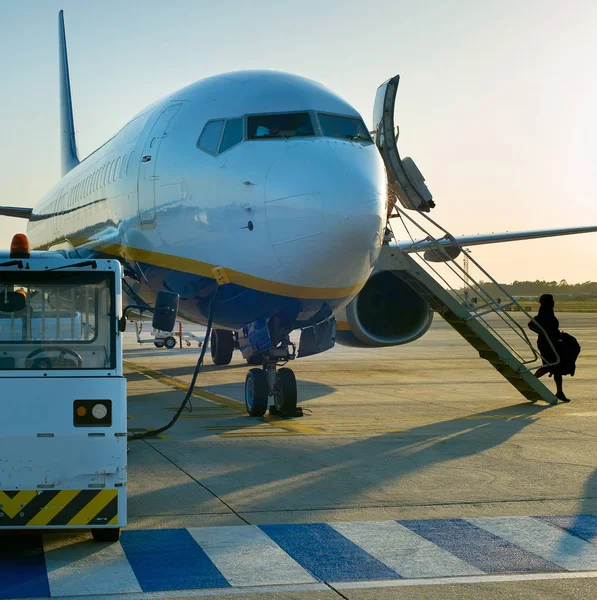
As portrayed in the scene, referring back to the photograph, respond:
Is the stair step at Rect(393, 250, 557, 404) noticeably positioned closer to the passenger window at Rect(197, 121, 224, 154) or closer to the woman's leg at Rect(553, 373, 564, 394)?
the woman's leg at Rect(553, 373, 564, 394)

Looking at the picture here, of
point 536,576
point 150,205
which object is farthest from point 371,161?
point 536,576

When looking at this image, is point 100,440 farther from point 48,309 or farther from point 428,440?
point 428,440

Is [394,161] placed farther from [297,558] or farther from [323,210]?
[297,558]

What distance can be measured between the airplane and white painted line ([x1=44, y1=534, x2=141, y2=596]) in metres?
4.93

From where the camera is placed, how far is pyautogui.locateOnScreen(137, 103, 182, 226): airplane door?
41.2 ft

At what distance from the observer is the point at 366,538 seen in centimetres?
642

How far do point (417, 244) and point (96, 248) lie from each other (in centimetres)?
519

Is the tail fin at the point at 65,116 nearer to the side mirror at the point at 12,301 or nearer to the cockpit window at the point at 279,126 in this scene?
the cockpit window at the point at 279,126

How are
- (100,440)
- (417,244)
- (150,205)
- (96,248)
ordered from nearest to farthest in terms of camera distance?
(100,440)
(150,205)
(96,248)
(417,244)

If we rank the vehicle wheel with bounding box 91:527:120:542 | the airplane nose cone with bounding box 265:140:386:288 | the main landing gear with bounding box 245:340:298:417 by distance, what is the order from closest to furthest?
the vehicle wheel with bounding box 91:527:120:542
the airplane nose cone with bounding box 265:140:386:288
the main landing gear with bounding box 245:340:298:417

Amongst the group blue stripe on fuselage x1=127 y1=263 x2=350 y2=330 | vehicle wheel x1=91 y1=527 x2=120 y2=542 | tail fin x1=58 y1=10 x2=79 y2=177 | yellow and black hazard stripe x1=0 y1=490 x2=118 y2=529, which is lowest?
vehicle wheel x1=91 y1=527 x2=120 y2=542

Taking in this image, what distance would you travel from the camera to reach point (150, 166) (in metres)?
12.7

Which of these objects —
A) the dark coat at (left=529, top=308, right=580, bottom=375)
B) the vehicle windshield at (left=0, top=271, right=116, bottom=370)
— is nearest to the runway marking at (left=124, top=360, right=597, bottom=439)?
the dark coat at (left=529, top=308, right=580, bottom=375)

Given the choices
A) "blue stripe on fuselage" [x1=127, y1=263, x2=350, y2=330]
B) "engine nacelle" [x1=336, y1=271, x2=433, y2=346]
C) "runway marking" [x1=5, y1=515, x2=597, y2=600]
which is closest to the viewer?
"runway marking" [x1=5, y1=515, x2=597, y2=600]
